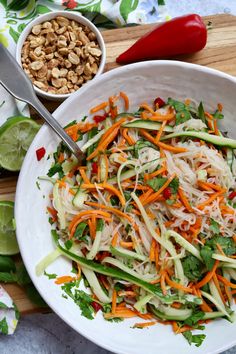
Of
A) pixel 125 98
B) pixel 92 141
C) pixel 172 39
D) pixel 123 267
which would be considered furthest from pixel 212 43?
pixel 123 267

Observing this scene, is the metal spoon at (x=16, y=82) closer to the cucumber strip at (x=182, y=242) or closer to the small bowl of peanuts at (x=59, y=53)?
the small bowl of peanuts at (x=59, y=53)

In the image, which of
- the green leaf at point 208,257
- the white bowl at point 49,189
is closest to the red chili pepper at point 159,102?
the white bowl at point 49,189

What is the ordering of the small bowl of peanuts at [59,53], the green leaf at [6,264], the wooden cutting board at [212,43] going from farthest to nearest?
the wooden cutting board at [212,43]
the small bowl of peanuts at [59,53]
the green leaf at [6,264]

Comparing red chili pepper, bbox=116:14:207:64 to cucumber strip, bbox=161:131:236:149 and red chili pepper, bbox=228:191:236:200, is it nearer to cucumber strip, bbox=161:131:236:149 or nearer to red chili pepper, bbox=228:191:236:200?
cucumber strip, bbox=161:131:236:149

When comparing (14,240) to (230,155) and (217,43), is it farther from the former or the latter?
(217,43)

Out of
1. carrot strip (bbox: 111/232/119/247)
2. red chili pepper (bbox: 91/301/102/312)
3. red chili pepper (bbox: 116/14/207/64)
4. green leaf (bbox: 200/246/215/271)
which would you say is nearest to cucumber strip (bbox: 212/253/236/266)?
green leaf (bbox: 200/246/215/271)

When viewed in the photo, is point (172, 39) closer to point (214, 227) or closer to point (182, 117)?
point (182, 117)
